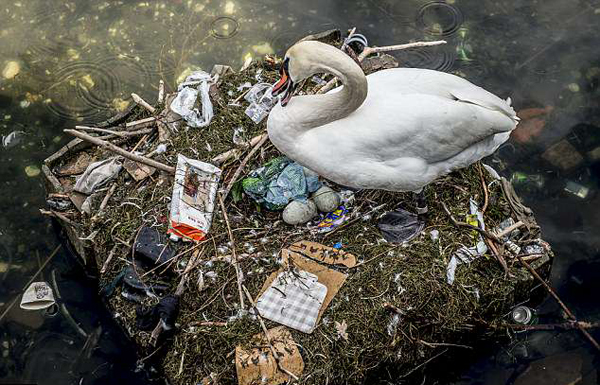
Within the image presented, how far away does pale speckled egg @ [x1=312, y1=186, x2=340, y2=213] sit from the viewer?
5.62 metres

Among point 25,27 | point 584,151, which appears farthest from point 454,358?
point 25,27

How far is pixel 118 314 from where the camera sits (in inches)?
215

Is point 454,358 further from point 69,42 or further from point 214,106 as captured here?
point 69,42

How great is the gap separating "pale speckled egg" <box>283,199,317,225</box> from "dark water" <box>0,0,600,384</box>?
5.84 feet

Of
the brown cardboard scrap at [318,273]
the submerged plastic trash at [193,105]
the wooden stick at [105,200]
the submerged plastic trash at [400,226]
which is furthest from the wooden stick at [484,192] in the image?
the wooden stick at [105,200]

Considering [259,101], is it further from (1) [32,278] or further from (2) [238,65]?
(1) [32,278]

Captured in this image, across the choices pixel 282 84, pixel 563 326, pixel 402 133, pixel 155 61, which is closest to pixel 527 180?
pixel 563 326

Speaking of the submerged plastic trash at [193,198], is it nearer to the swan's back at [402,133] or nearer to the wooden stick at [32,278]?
the swan's back at [402,133]

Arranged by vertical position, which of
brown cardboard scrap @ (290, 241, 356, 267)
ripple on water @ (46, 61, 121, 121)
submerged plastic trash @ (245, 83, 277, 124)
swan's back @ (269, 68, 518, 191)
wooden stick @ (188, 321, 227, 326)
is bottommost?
ripple on water @ (46, 61, 121, 121)

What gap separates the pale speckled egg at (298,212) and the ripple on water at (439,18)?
327cm

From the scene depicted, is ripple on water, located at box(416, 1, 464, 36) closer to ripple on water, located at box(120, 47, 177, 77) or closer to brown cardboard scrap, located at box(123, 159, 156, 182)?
ripple on water, located at box(120, 47, 177, 77)

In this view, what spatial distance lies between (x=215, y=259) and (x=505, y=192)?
2.58 m

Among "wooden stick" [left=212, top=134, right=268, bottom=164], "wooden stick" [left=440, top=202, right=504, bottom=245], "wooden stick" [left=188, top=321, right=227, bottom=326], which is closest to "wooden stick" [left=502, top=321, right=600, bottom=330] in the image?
"wooden stick" [left=440, top=202, right=504, bottom=245]

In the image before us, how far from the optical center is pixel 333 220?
5664 mm
